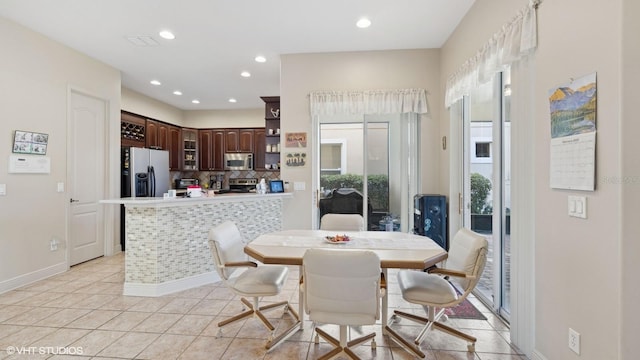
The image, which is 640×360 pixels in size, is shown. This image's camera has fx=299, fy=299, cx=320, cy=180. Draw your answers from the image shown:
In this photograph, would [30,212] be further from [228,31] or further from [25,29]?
[228,31]

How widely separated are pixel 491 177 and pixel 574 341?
1.46 meters

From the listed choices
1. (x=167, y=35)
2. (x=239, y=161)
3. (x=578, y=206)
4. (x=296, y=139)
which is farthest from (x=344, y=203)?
(x=239, y=161)

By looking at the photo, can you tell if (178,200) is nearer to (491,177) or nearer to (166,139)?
(491,177)

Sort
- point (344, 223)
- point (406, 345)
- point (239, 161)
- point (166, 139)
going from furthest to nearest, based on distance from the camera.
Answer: point (239, 161)
point (166, 139)
point (344, 223)
point (406, 345)

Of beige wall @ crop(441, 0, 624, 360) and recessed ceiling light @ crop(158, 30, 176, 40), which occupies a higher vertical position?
recessed ceiling light @ crop(158, 30, 176, 40)

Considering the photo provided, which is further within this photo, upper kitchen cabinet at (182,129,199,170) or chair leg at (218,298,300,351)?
upper kitchen cabinet at (182,129,199,170)

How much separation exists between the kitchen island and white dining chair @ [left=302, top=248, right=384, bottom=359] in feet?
6.93

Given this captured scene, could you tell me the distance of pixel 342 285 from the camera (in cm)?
175

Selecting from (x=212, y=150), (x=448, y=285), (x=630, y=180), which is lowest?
(x=448, y=285)

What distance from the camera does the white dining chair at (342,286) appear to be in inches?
67.8

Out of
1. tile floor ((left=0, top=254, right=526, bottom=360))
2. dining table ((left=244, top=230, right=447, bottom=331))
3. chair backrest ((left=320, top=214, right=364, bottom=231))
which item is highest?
chair backrest ((left=320, top=214, right=364, bottom=231))

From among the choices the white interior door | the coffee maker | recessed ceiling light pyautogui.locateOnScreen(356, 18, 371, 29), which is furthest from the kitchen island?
the coffee maker

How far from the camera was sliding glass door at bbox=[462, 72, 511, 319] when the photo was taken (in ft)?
8.69

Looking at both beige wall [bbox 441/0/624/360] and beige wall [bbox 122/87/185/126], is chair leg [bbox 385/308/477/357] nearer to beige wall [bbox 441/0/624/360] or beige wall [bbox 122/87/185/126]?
beige wall [bbox 441/0/624/360]
